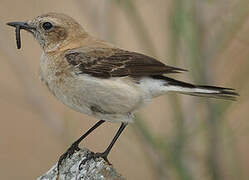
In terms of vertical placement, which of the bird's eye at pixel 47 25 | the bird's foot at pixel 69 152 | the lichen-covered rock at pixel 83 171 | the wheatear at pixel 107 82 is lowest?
the bird's foot at pixel 69 152

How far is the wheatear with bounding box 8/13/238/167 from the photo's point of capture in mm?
5836

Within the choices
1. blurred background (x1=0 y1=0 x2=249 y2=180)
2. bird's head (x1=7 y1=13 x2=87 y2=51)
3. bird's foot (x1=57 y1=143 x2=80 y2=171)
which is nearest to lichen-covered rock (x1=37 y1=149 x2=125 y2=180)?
bird's foot (x1=57 y1=143 x2=80 y2=171)

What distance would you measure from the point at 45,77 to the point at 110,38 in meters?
0.95

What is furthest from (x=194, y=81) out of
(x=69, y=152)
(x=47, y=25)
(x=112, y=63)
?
(x=47, y=25)

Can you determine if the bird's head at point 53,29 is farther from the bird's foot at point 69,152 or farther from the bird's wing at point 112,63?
the bird's foot at point 69,152

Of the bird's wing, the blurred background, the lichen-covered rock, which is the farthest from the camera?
the blurred background

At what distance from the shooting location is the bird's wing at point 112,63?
600cm

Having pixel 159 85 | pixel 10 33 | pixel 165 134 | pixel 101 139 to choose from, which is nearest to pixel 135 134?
pixel 165 134

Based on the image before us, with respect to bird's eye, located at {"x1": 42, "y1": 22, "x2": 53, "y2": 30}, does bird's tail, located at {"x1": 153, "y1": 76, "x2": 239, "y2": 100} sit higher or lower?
lower

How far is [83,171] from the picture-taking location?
5305 mm

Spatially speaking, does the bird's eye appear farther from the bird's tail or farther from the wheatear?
the bird's tail

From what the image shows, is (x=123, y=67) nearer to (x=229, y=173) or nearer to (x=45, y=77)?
(x=45, y=77)

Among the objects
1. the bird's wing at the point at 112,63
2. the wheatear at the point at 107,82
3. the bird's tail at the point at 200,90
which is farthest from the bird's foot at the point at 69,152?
the bird's tail at the point at 200,90

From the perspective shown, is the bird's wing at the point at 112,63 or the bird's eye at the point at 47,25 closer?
the bird's wing at the point at 112,63
